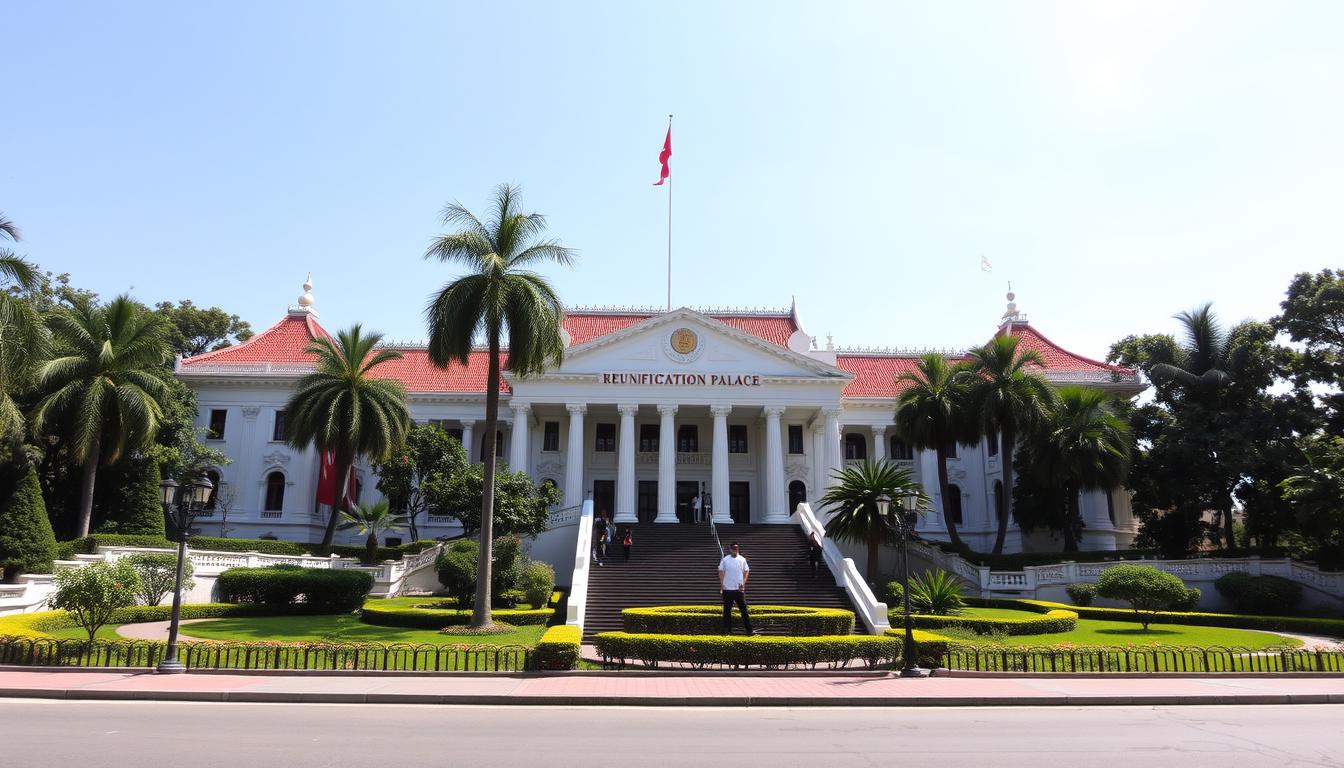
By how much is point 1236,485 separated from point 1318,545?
7.20 metres

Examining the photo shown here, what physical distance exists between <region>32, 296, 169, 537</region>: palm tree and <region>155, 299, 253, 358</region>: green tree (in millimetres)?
20916

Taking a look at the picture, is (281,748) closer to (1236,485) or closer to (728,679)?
(728,679)

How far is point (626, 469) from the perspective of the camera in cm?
3950

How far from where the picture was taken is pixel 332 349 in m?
35.8

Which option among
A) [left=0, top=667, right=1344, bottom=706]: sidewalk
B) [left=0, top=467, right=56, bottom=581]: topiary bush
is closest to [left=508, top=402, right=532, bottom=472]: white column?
[left=0, top=467, right=56, bottom=581]: topiary bush

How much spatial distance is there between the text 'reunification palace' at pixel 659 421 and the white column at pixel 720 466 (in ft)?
0.27

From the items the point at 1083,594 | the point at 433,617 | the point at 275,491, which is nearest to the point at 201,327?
the point at 275,491

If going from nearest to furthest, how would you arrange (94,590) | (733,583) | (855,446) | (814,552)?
1. (94,590)
2. (733,583)
3. (814,552)
4. (855,446)

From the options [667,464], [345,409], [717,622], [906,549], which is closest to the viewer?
[717,622]

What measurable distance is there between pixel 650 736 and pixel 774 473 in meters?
29.8

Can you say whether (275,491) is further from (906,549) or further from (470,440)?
(906,549)

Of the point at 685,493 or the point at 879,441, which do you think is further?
the point at 879,441

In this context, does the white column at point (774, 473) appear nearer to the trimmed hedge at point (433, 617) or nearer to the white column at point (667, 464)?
the white column at point (667, 464)

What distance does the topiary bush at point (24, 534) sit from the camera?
23938 mm
